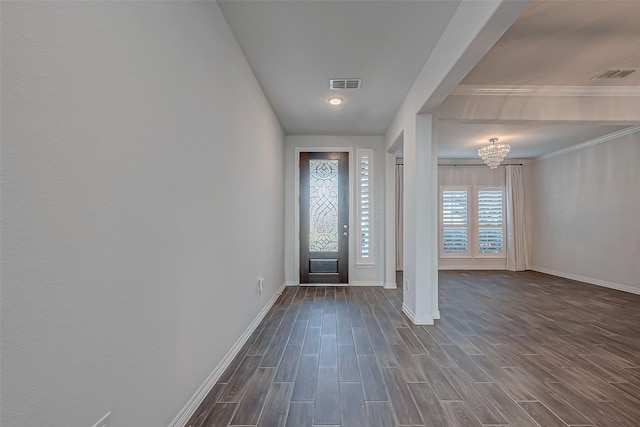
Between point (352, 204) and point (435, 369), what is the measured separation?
3189 millimetres

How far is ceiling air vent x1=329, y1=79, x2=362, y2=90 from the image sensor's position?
124 inches

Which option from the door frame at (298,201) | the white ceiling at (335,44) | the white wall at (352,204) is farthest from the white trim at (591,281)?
the white ceiling at (335,44)

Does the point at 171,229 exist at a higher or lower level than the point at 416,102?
lower

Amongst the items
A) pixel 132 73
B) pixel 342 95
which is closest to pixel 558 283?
pixel 342 95

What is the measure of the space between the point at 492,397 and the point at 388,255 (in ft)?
10.3

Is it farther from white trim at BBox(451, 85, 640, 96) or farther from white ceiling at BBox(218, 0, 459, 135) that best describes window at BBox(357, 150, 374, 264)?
white trim at BBox(451, 85, 640, 96)

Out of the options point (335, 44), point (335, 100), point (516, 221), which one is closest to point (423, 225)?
point (335, 100)

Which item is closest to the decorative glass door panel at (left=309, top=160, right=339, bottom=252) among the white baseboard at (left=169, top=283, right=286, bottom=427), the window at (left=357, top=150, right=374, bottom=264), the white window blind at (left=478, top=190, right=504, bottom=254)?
the window at (left=357, top=150, right=374, bottom=264)

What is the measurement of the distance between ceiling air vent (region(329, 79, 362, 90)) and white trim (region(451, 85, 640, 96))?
1153 millimetres

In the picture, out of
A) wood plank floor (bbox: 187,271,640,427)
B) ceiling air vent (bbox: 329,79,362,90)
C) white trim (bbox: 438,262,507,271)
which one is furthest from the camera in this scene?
white trim (bbox: 438,262,507,271)

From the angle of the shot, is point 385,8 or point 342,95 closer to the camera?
point 385,8

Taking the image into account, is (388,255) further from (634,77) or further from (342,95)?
(634,77)

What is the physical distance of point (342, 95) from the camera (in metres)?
3.53

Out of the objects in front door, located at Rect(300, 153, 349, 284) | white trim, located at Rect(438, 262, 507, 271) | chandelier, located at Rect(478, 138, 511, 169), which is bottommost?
white trim, located at Rect(438, 262, 507, 271)
